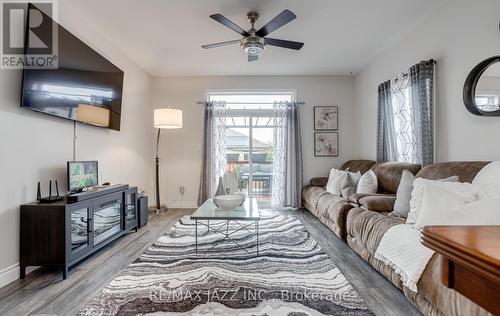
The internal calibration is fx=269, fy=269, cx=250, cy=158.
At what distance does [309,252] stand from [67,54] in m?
3.16

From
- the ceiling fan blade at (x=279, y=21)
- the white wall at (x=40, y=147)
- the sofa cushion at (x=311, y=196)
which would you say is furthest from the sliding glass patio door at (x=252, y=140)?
the ceiling fan blade at (x=279, y=21)

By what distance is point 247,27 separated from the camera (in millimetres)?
Answer: 3381

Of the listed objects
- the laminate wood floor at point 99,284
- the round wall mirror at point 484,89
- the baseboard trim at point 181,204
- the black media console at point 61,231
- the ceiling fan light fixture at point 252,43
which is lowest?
the laminate wood floor at point 99,284

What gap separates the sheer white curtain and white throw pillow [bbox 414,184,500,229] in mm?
3691

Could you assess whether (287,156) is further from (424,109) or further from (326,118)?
(424,109)

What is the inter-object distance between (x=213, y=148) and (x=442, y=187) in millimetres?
3870

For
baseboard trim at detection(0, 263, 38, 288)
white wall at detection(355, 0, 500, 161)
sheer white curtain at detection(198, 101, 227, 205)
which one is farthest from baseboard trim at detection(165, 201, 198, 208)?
white wall at detection(355, 0, 500, 161)

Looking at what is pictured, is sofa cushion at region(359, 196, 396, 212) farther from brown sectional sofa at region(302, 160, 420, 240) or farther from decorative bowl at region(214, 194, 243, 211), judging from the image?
decorative bowl at region(214, 194, 243, 211)

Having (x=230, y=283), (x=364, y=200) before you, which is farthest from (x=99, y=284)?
(x=364, y=200)

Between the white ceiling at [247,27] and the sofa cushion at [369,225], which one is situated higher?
the white ceiling at [247,27]

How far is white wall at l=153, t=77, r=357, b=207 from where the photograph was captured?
209 inches

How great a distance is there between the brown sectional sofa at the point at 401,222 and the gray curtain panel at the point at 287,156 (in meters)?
1.36

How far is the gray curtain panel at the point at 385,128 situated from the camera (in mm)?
3861

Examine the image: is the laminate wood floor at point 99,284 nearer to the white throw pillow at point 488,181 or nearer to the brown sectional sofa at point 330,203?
the brown sectional sofa at point 330,203
